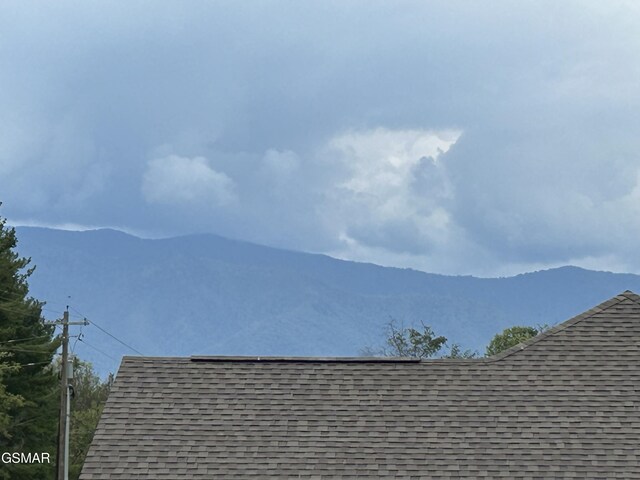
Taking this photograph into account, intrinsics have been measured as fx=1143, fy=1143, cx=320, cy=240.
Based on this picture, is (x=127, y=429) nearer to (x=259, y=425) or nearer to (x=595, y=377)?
(x=259, y=425)

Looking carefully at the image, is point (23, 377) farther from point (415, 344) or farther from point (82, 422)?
point (415, 344)

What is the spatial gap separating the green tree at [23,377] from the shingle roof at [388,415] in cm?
2057

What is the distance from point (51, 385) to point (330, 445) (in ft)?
98.8

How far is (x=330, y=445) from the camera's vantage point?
2353cm

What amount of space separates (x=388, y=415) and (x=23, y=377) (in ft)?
91.2

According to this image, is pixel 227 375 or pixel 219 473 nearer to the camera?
pixel 219 473

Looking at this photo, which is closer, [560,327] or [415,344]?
[560,327]

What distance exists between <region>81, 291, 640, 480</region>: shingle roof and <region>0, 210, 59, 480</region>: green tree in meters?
20.6

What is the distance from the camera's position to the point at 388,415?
2430 centimetres

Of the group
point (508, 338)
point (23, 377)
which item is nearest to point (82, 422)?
point (23, 377)

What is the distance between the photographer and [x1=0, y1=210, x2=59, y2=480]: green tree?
4559 cm

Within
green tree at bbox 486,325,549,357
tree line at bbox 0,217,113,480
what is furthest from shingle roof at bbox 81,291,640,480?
green tree at bbox 486,325,549,357

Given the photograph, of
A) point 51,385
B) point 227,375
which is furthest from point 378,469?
point 51,385

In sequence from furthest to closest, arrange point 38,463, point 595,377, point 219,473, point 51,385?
1. point 51,385
2. point 38,463
3. point 595,377
4. point 219,473
